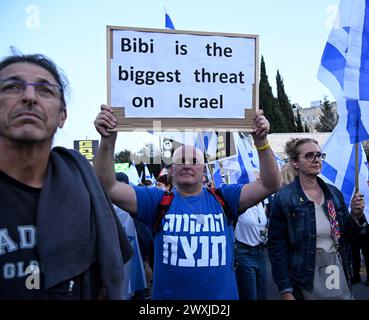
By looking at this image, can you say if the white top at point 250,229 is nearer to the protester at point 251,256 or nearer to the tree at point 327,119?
the protester at point 251,256

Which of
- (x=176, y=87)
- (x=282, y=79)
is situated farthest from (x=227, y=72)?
(x=282, y=79)

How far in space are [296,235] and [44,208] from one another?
6.43 feet

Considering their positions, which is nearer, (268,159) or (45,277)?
(45,277)

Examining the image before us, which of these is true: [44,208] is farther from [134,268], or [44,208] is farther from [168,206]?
[134,268]

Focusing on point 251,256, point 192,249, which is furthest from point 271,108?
point 192,249

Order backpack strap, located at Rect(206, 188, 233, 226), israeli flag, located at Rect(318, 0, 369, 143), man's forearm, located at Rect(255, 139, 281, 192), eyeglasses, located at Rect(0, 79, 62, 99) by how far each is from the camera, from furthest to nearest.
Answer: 1. israeli flag, located at Rect(318, 0, 369, 143)
2. backpack strap, located at Rect(206, 188, 233, 226)
3. man's forearm, located at Rect(255, 139, 281, 192)
4. eyeglasses, located at Rect(0, 79, 62, 99)

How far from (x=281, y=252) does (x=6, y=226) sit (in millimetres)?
2089

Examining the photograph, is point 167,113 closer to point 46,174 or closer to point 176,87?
point 176,87

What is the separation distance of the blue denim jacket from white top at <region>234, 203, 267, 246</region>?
65.0 inches

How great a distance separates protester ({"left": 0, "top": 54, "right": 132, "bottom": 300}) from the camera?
4.75ft

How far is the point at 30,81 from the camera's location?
1593 mm

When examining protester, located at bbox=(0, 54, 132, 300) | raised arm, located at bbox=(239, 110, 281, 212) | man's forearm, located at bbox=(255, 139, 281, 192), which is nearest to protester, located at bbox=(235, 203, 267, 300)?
raised arm, located at bbox=(239, 110, 281, 212)

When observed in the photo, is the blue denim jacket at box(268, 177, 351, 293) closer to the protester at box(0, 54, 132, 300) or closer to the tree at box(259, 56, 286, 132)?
the protester at box(0, 54, 132, 300)

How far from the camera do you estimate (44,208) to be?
149 centimetres
